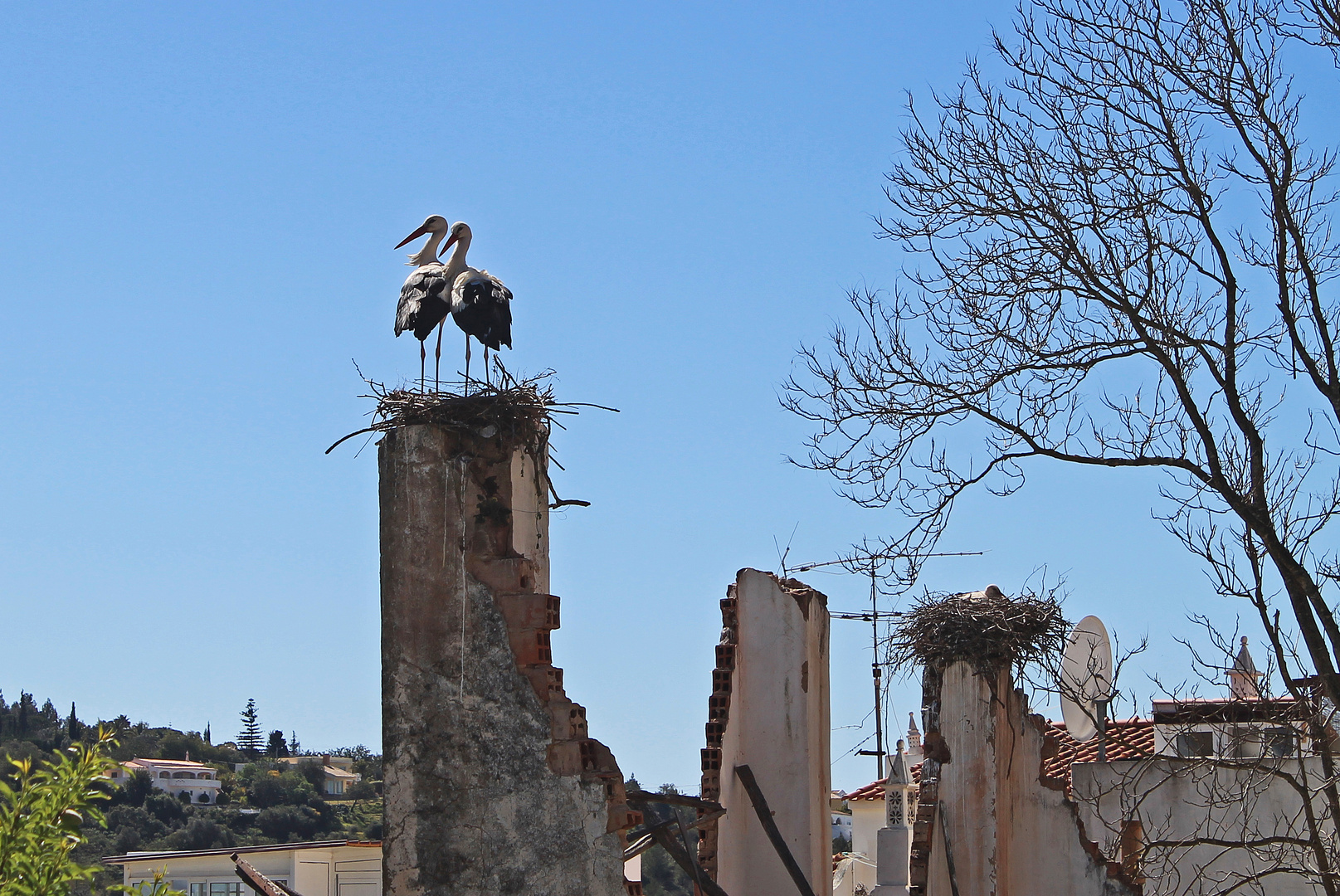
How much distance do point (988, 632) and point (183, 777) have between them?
34150 mm

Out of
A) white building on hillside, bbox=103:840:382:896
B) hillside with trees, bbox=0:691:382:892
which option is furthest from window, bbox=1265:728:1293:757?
hillside with trees, bbox=0:691:382:892

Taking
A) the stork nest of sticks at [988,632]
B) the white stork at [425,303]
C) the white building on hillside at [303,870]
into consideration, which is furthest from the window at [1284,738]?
the white building on hillside at [303,870]

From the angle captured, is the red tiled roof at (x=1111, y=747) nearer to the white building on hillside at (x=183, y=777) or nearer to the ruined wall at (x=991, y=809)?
the ruined wall at (x=991, y=809)

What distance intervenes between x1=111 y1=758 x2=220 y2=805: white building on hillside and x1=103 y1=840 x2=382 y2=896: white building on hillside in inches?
695

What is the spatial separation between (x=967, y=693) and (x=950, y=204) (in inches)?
188

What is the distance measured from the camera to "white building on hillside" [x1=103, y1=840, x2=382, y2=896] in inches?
826

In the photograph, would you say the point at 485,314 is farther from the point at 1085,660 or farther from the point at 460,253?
the point at 1085,660

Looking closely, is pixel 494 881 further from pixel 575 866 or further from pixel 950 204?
pixel 950 204

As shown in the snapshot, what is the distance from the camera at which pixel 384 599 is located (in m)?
9.45

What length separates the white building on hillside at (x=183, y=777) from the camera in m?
39.5

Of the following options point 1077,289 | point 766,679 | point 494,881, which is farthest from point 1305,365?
point 494,881

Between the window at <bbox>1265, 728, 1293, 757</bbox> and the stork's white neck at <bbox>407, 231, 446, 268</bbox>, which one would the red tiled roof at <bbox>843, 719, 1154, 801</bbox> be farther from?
the stork's white neck at <bbox>407, 231, 446, 268</bbox>

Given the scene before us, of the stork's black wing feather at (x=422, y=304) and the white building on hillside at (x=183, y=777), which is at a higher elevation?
the stork's black wing feather at (x=422, y=304)

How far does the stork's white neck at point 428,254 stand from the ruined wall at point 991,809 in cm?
537
